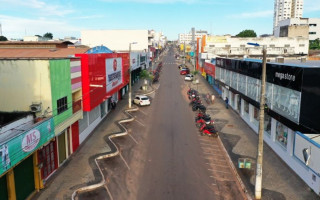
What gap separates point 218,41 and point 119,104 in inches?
1746

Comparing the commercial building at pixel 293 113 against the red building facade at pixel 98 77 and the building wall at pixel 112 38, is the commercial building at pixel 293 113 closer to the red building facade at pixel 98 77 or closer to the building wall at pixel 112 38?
the red building facade at pixel 98 77

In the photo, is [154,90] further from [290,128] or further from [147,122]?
[290,128]

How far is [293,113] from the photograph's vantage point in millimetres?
19000

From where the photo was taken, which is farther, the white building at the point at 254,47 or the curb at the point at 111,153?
the white building at the point at 254,47

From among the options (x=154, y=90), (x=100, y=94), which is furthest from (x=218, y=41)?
(x=100, y=94)

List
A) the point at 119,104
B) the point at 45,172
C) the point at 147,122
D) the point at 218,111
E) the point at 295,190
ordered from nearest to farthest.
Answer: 1. the point at 295,190
2. the point at 45,172
3. the point at 147,122
4. the point at 218,111
5. the point at 119,104

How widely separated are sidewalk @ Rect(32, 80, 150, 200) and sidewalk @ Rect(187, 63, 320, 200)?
9.46m

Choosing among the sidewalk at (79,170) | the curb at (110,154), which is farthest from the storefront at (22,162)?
the curb at (110,154)

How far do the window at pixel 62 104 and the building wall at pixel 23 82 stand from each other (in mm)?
1642

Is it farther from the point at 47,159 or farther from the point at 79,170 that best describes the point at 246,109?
the point at 47,159

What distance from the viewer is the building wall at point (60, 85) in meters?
17.8

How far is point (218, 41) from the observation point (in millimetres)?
77438

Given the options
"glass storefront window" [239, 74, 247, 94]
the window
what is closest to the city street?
the window

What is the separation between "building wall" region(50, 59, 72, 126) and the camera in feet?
58.4
